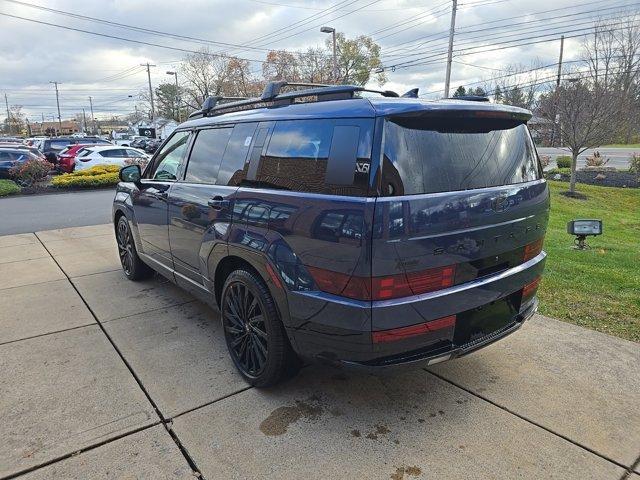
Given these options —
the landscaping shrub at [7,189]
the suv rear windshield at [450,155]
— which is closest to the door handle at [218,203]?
the suv rear windshield at [450,155]

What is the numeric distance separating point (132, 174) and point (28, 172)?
1370cm

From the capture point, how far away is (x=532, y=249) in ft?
9.62

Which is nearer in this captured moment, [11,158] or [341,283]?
[341,283]

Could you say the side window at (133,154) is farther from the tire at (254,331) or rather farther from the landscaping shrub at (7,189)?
the tire at (254,331)

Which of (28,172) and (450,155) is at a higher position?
(450,155)

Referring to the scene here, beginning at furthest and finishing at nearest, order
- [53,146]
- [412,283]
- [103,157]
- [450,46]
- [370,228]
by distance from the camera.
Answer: [53,146] → [450,46] → [103,157] → [412,283] → [370,228]

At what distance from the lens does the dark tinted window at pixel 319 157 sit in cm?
229

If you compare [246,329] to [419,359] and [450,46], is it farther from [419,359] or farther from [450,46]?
[450,46]

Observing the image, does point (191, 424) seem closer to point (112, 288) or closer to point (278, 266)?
point (278, 266)

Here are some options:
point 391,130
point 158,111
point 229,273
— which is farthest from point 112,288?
point 158,111

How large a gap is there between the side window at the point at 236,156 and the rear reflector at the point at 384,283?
1076 mm

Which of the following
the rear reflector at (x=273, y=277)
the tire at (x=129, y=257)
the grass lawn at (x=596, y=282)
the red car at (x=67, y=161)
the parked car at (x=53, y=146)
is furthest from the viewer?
the parked car at (x=53, y=146)

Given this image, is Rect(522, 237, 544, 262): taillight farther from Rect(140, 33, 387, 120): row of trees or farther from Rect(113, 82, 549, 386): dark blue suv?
Rect(140, 33, 387, 120): row of trees

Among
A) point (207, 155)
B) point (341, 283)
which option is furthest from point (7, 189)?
point (341, 283)
